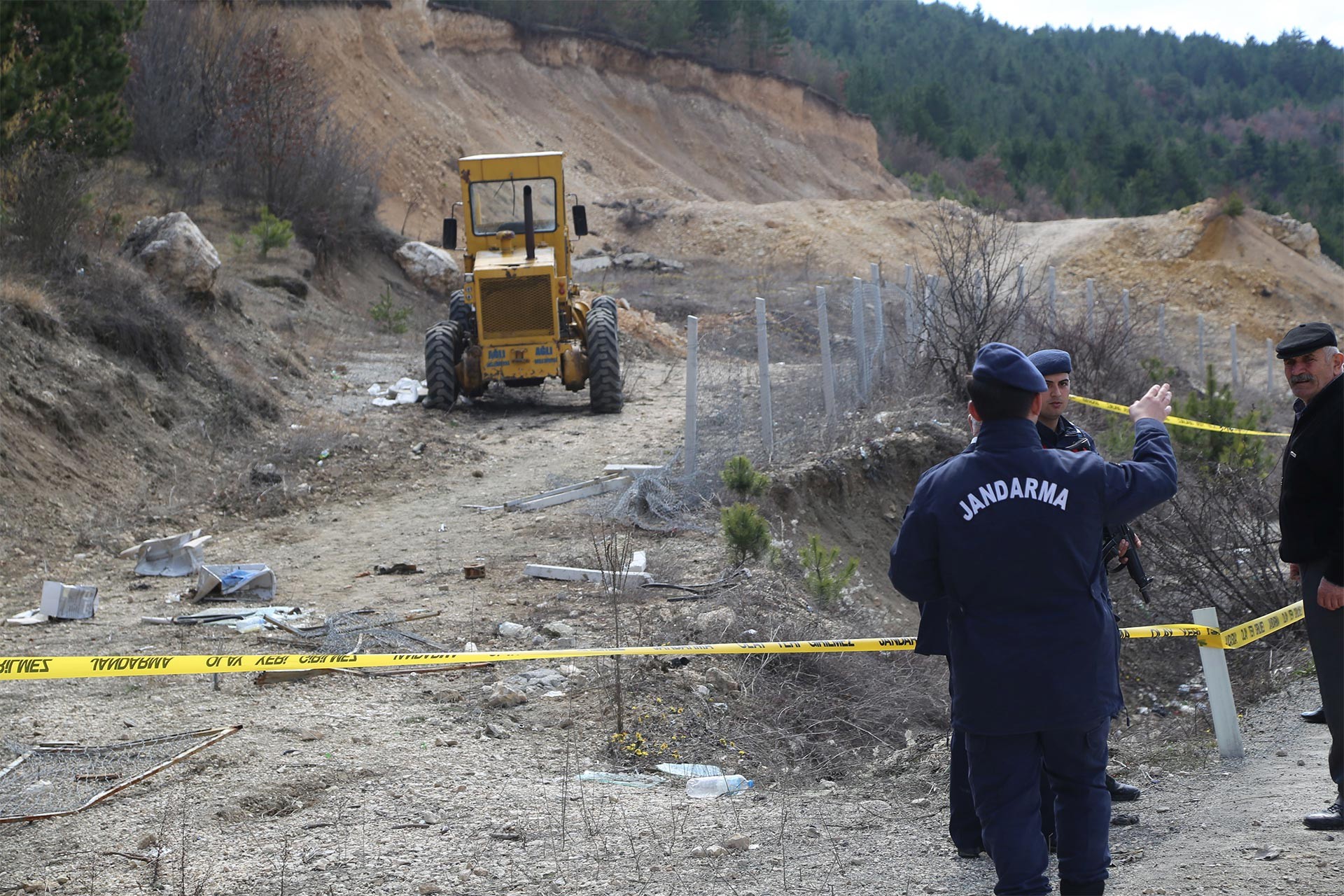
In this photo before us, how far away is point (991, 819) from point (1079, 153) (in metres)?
79.4

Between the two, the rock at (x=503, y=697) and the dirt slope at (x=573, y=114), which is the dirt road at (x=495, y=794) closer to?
the rock at (x=503, y=697)

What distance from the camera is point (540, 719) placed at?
570cm

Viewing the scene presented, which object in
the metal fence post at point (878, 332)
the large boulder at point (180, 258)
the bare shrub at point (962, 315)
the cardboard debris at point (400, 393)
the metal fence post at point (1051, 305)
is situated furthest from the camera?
the metal fence post at point (1051, 305)

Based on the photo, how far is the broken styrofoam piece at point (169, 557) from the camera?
28.0ft

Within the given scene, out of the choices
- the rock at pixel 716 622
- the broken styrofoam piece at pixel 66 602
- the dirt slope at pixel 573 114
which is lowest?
the rock at pixel 716 622

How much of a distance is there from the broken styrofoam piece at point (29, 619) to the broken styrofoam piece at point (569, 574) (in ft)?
9.69

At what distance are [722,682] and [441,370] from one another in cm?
906

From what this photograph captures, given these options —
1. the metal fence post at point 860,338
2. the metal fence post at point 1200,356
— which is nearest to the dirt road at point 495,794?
the metal fence post at point 860,338

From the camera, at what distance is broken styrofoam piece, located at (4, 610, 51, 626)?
720 centimetres

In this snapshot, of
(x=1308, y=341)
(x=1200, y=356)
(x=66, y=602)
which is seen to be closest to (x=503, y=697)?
(x=66, y=602)

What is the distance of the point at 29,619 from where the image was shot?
7.22m

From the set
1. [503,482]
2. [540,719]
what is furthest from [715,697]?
[503,482]

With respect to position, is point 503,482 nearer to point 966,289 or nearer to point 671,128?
point 966,289

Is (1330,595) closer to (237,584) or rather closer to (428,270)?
(237,584)
